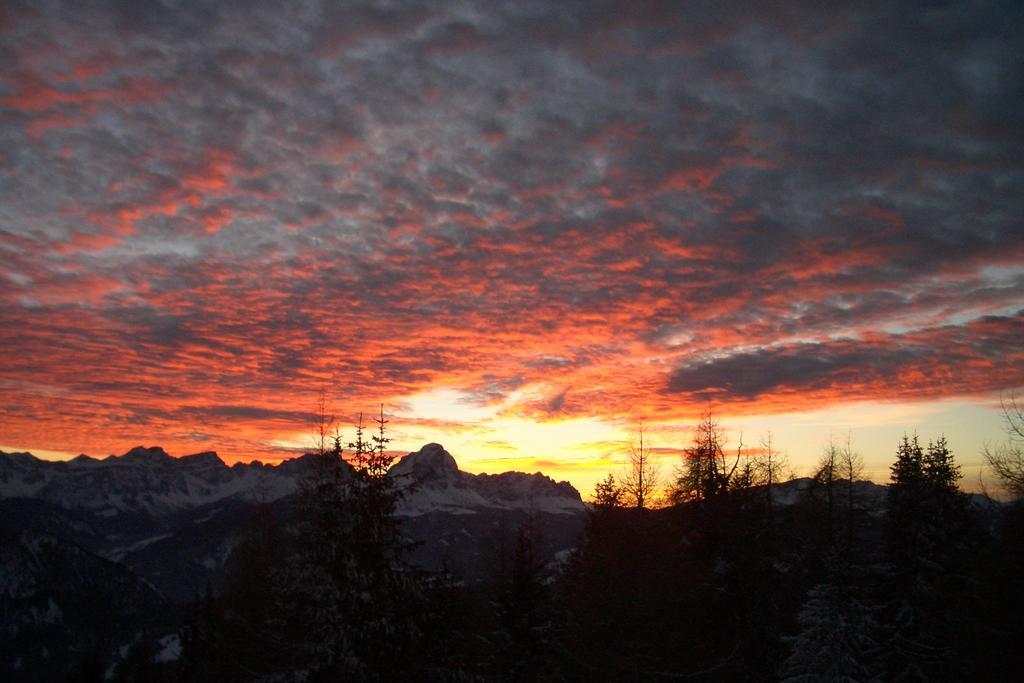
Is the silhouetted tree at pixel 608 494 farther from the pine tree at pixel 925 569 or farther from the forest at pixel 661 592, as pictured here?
the pine tree at pixel 925 569

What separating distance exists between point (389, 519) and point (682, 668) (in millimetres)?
16731

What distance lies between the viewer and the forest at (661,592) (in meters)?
18.2

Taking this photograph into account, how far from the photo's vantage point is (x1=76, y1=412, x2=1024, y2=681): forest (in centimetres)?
1820

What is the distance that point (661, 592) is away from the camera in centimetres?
2797

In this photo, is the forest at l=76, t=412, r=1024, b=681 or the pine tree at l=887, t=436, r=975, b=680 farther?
the pine tree at l=887, t=436, r=975, b=680

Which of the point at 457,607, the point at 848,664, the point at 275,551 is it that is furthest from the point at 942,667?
the point at 275,551

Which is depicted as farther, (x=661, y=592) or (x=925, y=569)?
(x=925, y=569)

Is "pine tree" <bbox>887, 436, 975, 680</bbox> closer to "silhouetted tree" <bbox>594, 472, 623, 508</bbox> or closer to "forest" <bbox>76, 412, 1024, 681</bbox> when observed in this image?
"forest" <bbox>76, 412, 1024, 681</bbox>

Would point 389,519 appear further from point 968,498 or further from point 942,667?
point 968,498

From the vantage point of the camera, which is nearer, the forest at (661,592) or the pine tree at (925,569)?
the forest at (661,592)

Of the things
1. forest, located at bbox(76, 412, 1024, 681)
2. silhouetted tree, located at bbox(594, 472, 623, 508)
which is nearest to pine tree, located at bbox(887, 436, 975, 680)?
forest, located at bbox(76, 412, 1024, 681)

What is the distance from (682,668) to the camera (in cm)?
2923

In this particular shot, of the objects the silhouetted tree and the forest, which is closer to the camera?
the forest

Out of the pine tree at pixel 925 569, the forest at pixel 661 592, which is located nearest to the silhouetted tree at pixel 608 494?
the forest at pixel 661 592
